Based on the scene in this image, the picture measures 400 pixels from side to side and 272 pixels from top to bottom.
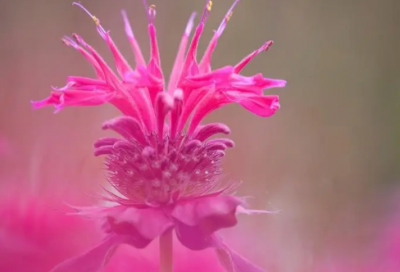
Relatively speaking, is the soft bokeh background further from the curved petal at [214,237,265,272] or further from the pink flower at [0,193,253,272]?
the curved petal at [214,237,265,272]

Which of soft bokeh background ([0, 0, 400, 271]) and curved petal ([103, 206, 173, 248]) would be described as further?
soft bokeh background ([0, 0, 400, 271])

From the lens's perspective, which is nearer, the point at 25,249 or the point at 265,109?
the point at 265,109

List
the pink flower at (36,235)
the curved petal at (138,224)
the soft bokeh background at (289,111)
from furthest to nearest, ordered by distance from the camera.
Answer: the soft bokeh background at (289,111), the pink flower at (36,235), the curved petal at (138,224)

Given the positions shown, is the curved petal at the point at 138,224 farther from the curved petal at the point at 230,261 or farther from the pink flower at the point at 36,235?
the pink flower at the point at 36,235

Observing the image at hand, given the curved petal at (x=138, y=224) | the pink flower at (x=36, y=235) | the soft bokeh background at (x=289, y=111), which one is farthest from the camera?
the soft bokeh background at (x=289, y=111)

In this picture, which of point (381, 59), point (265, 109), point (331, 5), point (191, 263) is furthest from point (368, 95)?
point (265, 109)

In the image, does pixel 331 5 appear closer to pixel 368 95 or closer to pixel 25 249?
pixel 368 95

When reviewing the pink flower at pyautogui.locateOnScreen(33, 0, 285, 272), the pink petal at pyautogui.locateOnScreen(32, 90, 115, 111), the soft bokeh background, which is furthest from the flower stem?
the soft bokeh background

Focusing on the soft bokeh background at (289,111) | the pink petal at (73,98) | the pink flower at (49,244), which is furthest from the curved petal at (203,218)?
the soft bokeh background at (289,111)
